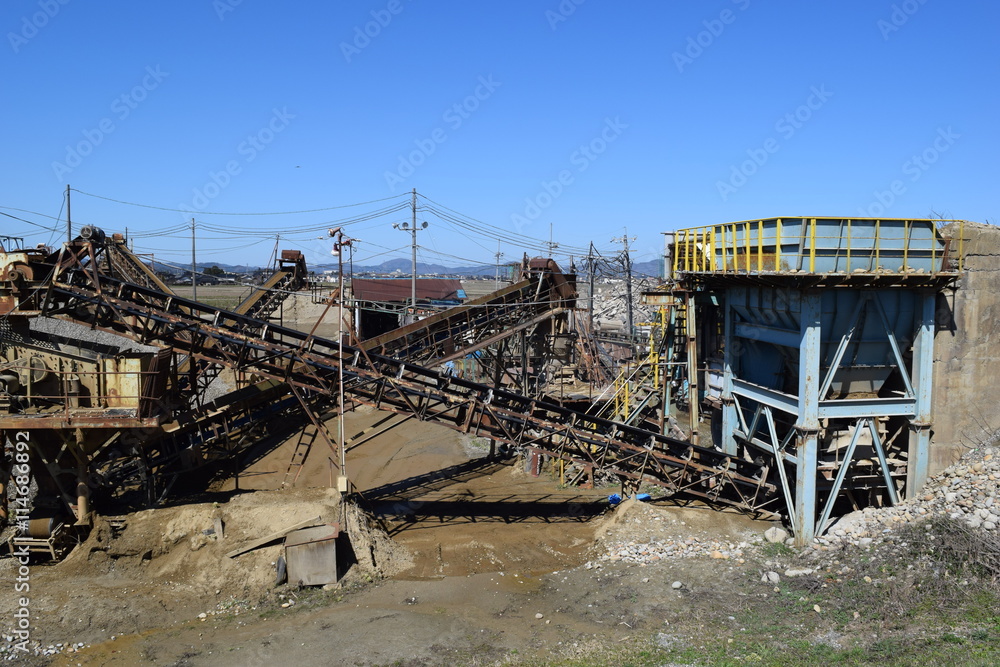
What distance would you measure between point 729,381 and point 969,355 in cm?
412

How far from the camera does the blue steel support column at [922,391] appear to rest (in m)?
11.4

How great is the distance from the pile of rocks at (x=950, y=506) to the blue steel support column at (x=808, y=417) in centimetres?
44

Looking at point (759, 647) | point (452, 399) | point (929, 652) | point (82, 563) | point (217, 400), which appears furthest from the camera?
point (217, 400)

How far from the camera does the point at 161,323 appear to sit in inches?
510

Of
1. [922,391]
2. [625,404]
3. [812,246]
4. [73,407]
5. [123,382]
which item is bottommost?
[625,404]

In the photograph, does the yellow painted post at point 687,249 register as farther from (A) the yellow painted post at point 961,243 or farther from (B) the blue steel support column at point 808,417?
(A) the yellow painted post at point 961,243

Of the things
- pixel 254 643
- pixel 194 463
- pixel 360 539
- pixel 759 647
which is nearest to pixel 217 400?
pixel 194 463

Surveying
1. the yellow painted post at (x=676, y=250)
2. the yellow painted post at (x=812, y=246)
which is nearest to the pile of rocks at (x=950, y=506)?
the yellow painted post at (x=812, y=246)

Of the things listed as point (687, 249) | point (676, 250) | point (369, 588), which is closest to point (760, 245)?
point (687, 249)

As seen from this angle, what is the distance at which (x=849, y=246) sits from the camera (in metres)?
11.0

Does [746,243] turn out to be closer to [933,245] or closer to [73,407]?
[933,245]

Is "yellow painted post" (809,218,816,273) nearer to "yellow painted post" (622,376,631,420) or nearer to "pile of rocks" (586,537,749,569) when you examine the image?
"pile of rocks" (586,537,749,569)

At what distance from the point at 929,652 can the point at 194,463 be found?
563 inches

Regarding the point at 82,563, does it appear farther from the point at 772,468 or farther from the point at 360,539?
the point at 772,468
